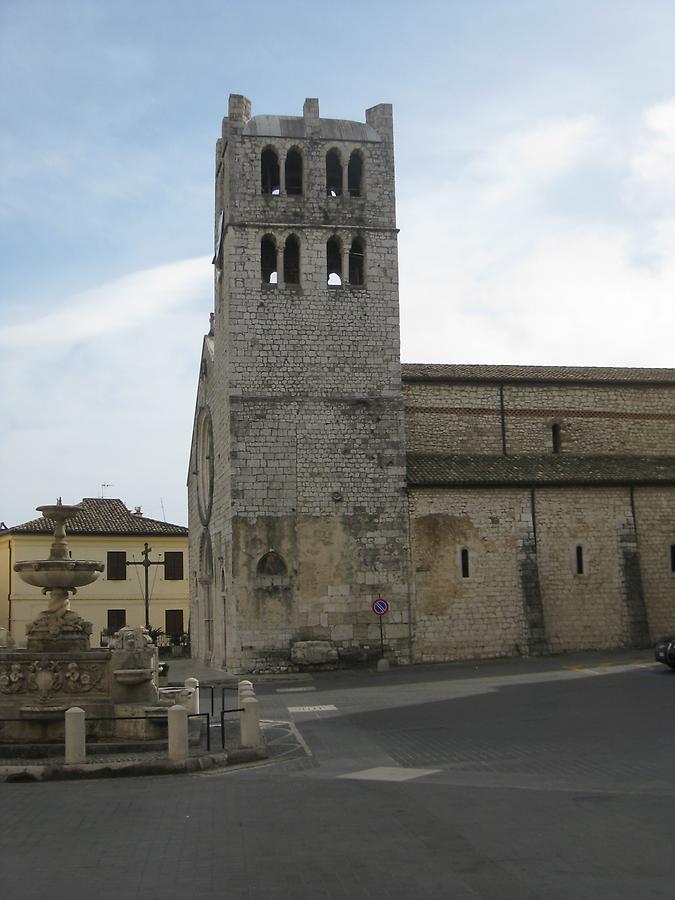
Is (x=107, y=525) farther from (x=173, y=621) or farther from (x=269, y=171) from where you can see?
(x=269, y=171)

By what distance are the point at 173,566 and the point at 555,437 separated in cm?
2699

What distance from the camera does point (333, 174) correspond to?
32.5m

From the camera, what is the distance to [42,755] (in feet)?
46.1

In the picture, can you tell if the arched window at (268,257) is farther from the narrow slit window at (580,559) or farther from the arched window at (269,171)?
the narrow slit window at (580,559)

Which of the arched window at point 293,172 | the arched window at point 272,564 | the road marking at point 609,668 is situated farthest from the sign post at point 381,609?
the arched window at point 293,172

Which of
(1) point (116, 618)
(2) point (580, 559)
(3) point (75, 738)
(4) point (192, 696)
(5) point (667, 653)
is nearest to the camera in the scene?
(3) point (75, 738)

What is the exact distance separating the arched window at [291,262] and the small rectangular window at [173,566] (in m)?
26.1

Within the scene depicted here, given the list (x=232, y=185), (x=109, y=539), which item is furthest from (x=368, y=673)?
(x=109, y=539)

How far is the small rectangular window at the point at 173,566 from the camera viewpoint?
177 feet

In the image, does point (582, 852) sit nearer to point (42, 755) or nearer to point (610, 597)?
point (42, 755)

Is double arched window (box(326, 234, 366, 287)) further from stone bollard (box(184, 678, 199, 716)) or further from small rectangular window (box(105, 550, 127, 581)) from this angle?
small rectangular window (box(105, 550, 127, 581))

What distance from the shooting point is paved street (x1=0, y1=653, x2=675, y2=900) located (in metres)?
7.36

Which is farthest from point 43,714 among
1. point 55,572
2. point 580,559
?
point 580,559

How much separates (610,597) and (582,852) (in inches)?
933
